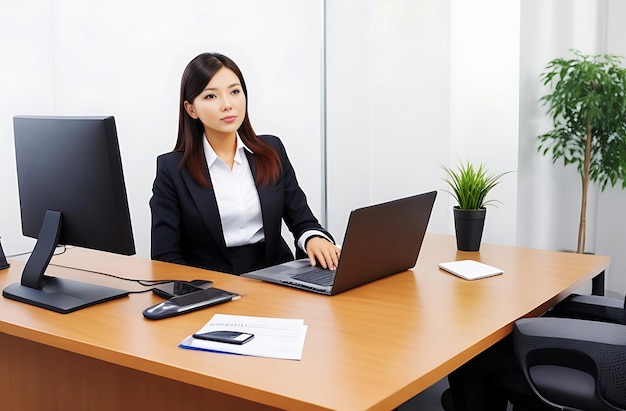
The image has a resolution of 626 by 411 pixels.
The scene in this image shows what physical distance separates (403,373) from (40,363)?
1147 mm

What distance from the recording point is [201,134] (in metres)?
2.75

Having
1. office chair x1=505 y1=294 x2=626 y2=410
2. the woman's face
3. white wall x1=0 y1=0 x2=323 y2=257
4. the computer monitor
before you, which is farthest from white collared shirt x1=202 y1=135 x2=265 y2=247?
white wall x1=0 y1=0 x2=323 y2=257

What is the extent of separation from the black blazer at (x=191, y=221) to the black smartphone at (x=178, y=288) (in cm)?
50

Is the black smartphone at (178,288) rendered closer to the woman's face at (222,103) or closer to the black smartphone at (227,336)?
the black smartphone at (227,336)

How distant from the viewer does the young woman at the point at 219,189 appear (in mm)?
2613

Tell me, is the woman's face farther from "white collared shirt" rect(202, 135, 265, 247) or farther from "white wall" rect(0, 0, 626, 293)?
"white wall" rect(0, 0, 626, 293)

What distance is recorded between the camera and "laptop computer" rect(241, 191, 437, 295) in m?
1.97

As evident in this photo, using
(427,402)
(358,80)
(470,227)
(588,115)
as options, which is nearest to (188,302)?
(470,227)

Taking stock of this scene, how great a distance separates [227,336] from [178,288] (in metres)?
0.47

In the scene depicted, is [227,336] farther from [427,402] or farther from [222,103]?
[427,402]

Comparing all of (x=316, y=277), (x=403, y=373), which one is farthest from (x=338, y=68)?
(x=403, y=373)

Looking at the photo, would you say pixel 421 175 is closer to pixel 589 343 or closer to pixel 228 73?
pixel 228 73

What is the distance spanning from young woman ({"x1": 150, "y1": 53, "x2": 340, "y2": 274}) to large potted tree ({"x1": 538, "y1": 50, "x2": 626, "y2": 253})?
2019 millimetres

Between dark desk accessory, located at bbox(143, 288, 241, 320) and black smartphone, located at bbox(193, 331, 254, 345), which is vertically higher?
dark desk accessory, located at bbox(143, 288, 241, 320)
